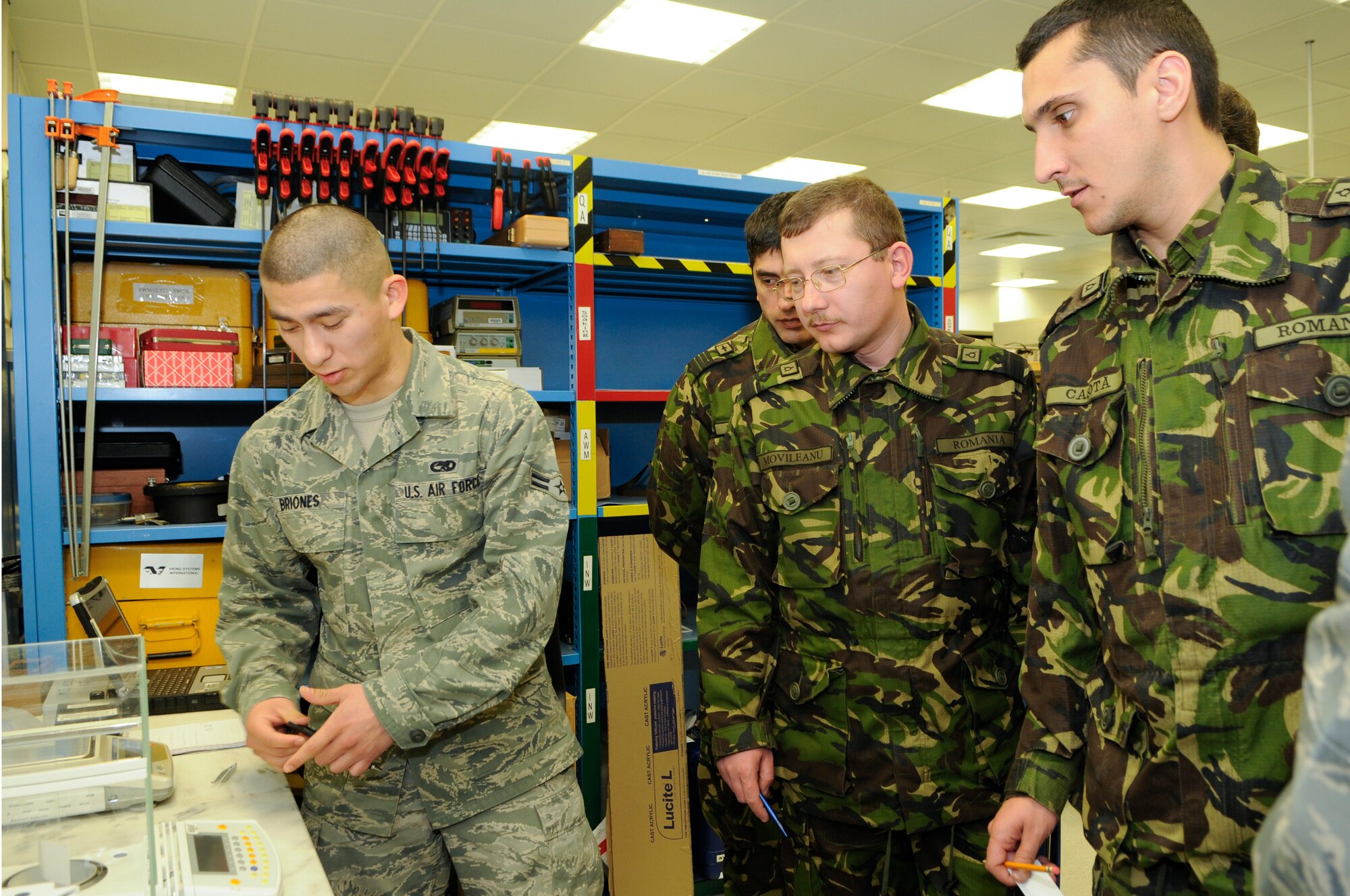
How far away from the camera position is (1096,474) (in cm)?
126

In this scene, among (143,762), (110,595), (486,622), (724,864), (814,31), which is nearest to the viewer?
(143,762)

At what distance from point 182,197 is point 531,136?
449cm

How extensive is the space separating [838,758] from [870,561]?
37 centimetres

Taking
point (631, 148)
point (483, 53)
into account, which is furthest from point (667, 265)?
point (631, 148)

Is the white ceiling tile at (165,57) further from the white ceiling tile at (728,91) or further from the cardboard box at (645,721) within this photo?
the cardboard box at (645,721)

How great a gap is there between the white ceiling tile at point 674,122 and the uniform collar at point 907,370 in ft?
15.3

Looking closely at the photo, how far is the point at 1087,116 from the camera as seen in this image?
121cm

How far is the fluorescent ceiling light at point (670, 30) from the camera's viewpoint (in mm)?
4711

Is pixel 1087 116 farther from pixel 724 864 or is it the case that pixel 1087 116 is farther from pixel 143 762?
pixel 724 864

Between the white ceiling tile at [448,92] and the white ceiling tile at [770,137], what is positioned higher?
the white ceiling tile at [770,137]

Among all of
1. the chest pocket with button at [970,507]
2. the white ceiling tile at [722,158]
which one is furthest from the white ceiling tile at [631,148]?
the chest pocket with button at [970,507]

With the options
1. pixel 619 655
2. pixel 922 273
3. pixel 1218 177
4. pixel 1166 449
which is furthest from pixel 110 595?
pixel 922 273

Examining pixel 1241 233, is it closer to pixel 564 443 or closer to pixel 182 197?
pixel 564 443

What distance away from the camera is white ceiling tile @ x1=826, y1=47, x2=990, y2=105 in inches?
209
